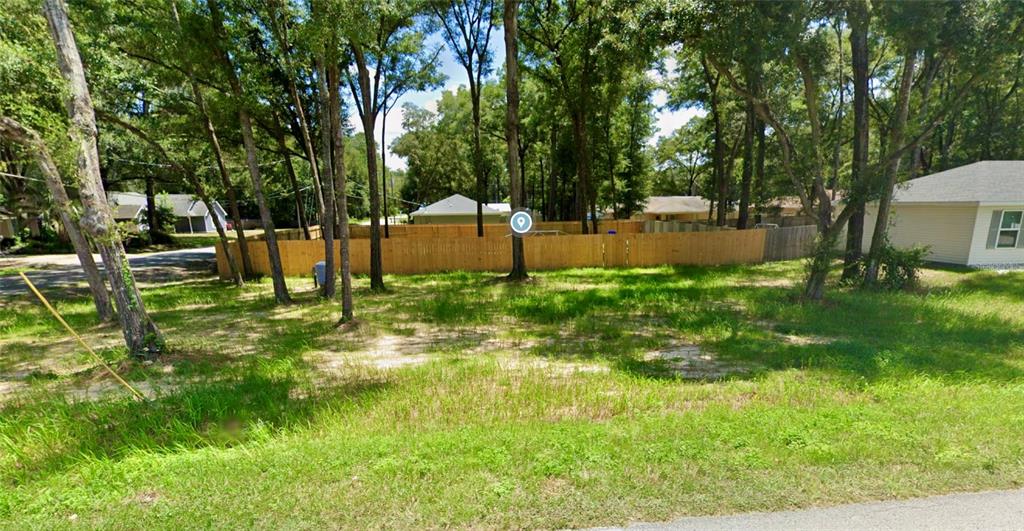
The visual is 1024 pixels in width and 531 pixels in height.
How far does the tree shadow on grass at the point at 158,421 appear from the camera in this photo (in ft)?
11.3

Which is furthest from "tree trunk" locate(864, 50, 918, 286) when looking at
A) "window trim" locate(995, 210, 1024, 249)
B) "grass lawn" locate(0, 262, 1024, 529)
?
"window trim" locate(995, 210, 1024, 249)

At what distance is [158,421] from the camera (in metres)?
3.96

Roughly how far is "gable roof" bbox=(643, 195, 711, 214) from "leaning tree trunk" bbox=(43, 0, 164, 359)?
34741 millimetres

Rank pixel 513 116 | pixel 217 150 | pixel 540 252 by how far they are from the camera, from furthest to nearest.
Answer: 1. pixel 540 252
2. pixel 513 116
3. pixel 217 150

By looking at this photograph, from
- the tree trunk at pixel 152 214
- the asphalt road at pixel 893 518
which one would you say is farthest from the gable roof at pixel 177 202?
the asphalt road at pixel 893 518

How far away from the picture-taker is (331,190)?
8.28 meters

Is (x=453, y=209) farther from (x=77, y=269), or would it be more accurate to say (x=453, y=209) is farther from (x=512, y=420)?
(x=512, y=420)

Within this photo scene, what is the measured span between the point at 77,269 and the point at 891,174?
29.2 m

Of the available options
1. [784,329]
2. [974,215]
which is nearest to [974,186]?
[974,215]

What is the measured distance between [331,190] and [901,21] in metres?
11.7

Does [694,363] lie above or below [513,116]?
below

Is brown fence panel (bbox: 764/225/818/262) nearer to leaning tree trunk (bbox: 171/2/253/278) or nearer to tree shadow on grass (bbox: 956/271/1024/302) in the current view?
tree shadow on grass (bbox: 956/271/1024/302)

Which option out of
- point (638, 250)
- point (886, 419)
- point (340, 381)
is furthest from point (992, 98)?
point (340, 381)

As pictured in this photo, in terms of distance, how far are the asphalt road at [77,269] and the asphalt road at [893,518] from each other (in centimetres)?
1857
